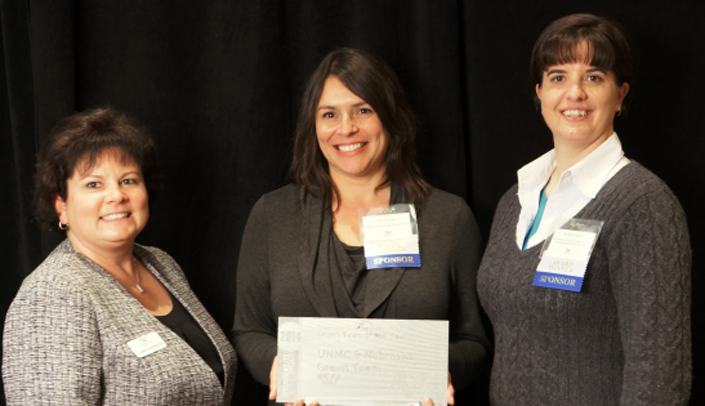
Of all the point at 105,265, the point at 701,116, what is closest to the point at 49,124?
the point at 105,265

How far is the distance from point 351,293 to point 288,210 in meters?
0.40

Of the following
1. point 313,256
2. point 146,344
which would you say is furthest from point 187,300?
point 313,256

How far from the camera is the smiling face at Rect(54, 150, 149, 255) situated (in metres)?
2.01

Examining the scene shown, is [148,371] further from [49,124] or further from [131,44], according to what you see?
[131,44]

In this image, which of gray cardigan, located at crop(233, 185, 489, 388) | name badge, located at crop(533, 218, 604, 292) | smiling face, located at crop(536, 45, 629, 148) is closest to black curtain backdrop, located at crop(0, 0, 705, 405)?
gray cardigan, located at crop(233, 185, 489, 388)

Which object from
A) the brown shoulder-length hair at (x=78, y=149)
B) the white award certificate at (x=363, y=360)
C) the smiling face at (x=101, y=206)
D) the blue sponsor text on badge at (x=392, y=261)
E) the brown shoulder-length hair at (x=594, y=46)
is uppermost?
the brown shoulder-length hair at (x=594, y=46)

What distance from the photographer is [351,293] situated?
211cm

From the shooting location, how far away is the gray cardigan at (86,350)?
5.65ft

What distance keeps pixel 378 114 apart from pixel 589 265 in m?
0.89

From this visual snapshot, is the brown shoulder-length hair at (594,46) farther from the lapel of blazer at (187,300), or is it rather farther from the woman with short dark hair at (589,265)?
the lapel of blazer at (187,300)

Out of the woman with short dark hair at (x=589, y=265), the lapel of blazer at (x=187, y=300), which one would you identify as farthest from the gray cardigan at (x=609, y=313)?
the lapel of blazer at (x=187, y=300)

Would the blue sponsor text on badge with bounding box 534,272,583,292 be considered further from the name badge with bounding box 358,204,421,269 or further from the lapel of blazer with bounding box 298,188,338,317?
the lapel of blazer with bounding box 298,188,338,317

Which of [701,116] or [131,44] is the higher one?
[131,44]

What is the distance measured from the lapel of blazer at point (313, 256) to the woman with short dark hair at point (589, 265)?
0.52 m
